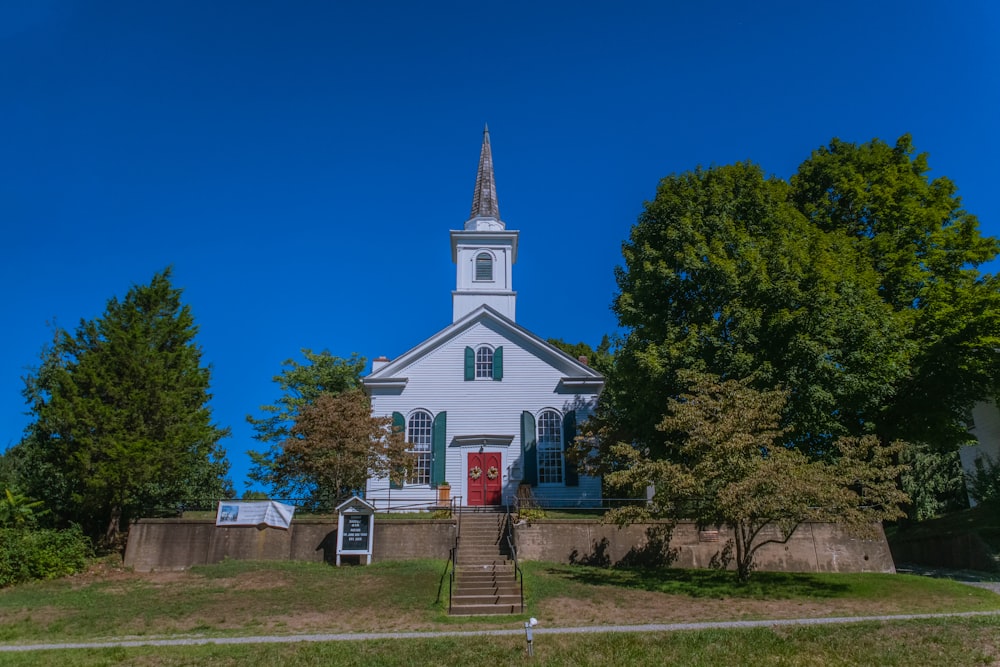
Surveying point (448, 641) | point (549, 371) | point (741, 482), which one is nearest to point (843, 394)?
point (741, 482)

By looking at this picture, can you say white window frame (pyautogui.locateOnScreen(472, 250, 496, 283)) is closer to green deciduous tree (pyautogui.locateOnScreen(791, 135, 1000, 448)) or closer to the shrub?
green deciduous tree (pyautogui.locateOnScreen(791, 135, 1000, 448))

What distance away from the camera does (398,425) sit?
2733 centimetres

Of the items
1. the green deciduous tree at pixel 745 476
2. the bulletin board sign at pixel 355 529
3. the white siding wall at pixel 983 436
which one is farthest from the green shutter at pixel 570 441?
the white siding wall at pixel 983 436

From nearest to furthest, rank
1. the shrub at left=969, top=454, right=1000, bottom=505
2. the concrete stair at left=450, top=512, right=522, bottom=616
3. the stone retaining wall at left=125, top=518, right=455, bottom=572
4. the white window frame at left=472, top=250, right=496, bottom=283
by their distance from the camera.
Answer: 1. the concrete stair at left=450, top=512, right=522, bottom=616
2. the stone retaining wall at left=125, top=518, right=455, bottom=572
3. the shrub at left=969, top=454, right=1000, bottom=505
4. the white window frame at left=472, top=250, right=496, bottom=283

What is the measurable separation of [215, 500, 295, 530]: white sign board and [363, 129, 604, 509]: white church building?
4916 mm

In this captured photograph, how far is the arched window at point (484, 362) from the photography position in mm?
28984

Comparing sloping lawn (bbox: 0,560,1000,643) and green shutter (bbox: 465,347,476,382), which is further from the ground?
green shutter (bbox: 465,347,476,382)

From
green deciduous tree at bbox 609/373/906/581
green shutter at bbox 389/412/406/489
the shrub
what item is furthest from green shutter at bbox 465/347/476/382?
the shrub

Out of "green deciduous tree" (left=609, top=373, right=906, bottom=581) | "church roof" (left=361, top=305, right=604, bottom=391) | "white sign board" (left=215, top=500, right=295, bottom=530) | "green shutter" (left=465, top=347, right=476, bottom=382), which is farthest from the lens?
"green shutter" (left=465, top=347, right=476, bottom=382)

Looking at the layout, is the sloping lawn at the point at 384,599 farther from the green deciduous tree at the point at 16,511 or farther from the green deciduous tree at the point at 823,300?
the green deciduous tree at the point at 823,300

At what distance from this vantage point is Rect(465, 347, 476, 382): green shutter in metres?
28.7

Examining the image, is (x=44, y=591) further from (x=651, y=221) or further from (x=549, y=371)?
(x=651, y=221)

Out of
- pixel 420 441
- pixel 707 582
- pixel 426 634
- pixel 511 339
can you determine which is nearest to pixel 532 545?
pixel 707 582

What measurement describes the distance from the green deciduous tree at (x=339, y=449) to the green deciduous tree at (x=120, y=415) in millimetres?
2776
